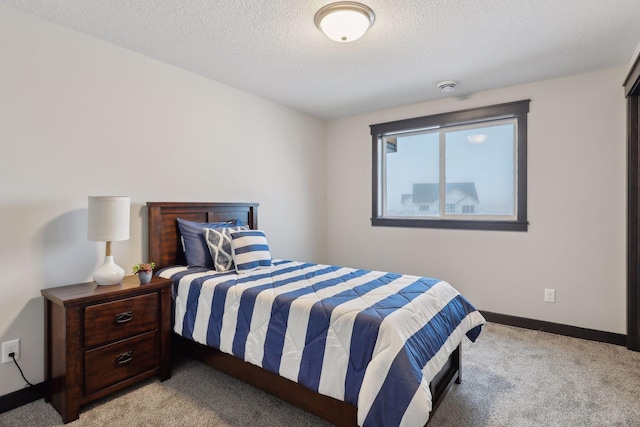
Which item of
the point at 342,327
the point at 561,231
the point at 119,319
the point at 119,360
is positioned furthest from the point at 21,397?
the point at 561,231

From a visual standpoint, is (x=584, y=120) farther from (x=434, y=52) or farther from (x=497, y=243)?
(x=434, y=52)

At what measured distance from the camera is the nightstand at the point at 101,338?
1.90 m

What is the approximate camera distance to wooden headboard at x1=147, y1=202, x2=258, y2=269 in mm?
2709

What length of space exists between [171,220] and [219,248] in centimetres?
50

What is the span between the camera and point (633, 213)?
2.76 m

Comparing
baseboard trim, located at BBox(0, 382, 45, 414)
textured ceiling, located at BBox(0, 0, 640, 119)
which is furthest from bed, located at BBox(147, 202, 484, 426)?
textured ceiling, located at BBox(0, 0, 640, 119)

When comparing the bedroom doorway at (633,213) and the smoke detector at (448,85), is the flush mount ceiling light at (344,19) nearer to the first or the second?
the smoke detector at (448,85)

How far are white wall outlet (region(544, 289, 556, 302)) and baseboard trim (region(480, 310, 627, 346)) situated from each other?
214mm

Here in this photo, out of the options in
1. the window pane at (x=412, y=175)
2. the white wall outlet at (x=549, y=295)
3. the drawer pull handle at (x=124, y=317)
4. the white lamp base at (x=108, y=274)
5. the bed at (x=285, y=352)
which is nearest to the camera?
the bed at (x=285, y=352)

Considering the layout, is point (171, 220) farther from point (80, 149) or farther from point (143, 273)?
point (80, 149)

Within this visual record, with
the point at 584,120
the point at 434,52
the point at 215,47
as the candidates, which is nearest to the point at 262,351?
the point at 215,47

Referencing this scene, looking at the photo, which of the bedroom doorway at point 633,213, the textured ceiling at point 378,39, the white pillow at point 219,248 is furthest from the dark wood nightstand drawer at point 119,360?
the bedroom doorway at point 633,213

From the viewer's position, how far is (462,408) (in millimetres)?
1986

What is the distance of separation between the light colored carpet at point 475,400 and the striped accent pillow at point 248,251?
31.3 inches
